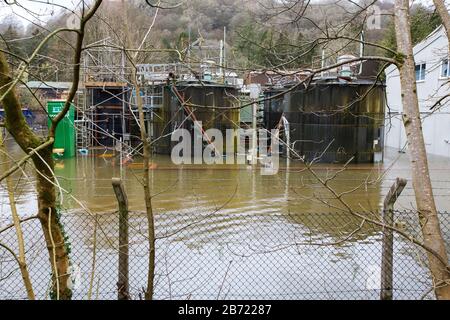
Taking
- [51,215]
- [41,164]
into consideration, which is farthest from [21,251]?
[51,215]

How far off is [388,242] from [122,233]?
198cm

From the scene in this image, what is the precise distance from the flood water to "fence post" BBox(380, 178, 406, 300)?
6.8 inches

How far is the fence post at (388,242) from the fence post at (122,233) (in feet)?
5.97

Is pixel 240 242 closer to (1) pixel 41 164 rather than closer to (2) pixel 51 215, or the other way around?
(2) pixel 51 215

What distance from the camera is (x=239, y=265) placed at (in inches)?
197

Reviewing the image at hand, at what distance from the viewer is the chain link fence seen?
4.07m

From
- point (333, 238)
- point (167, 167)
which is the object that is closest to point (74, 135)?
point (167, 167)

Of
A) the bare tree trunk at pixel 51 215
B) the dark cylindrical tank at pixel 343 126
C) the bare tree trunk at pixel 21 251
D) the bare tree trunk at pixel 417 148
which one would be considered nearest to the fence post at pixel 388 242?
the bare tree trunk at pixel 417 148

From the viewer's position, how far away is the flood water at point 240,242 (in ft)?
13.7

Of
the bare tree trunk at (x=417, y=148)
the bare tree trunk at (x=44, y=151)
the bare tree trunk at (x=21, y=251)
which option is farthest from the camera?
the bare tree trunk at (x=417, y=148)

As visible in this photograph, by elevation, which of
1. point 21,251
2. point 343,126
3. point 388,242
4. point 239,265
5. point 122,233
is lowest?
point 239,265

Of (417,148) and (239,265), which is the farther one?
(239,265)

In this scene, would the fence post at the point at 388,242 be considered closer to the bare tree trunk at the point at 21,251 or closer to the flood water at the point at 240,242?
the flood water at the point at 240,242
